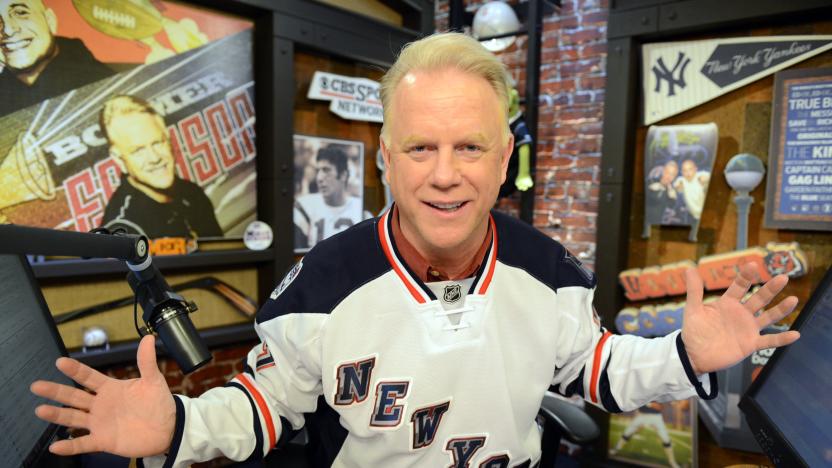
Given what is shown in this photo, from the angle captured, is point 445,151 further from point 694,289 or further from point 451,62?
point 694,289

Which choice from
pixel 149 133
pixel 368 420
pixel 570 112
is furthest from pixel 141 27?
pixel 570 112

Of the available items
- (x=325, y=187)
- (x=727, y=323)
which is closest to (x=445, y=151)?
(x=727, y=323)

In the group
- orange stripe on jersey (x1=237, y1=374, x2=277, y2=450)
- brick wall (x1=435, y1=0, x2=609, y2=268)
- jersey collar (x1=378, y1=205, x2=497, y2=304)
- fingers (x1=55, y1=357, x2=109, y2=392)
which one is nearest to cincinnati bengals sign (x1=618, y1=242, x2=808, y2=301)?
brick wall (x1=435, y1=0, x2=609, y2=268)

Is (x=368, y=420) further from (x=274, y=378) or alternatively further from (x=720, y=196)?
(x=720, y=196)

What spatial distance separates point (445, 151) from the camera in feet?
3.79

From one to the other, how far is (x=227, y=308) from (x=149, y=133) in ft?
3.05

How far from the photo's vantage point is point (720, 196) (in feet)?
8.41

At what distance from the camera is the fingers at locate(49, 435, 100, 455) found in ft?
2.67

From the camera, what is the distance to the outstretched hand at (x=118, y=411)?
0.85 meters

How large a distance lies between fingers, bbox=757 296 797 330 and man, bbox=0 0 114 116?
8.15 ft

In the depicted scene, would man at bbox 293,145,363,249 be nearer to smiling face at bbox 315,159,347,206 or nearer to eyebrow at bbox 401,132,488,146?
smiling face at bbox 315,159,347,206

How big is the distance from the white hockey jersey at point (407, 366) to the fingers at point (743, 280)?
0.58 ft

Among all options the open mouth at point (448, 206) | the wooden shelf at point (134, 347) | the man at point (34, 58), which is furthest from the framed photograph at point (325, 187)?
the open mouth at point (448, 206)

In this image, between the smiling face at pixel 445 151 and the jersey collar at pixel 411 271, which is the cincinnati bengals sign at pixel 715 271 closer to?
the jersey collar at pixel 411 271
